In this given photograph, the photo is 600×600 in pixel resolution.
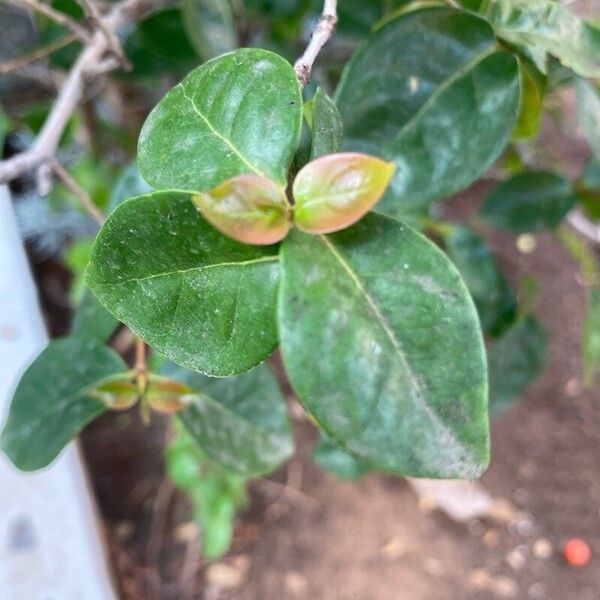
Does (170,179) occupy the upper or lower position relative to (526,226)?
upper

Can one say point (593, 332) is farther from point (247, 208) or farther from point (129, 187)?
point (247, 208)

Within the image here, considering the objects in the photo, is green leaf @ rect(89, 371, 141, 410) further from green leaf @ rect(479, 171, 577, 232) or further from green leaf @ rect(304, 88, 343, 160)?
green leaf @ rect(479, 171, 577, 232)

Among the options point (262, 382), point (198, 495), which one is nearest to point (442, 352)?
point (262, 382)

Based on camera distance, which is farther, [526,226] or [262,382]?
[526,226]

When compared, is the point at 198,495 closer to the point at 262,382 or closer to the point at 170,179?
the point at 262,382

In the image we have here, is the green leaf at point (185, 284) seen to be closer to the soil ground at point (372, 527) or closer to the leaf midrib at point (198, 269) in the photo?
the leaf midrib at point (198, 269)

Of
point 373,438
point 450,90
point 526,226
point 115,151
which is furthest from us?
point 115,151

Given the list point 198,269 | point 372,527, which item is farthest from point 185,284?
point 372,527
